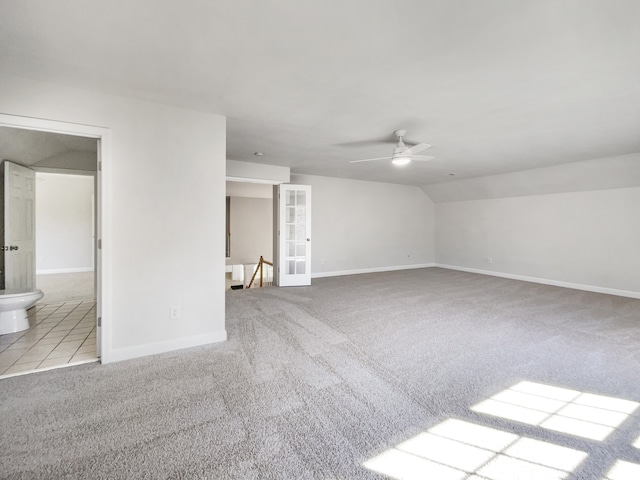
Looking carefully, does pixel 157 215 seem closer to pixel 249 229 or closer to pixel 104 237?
pixel 104 237

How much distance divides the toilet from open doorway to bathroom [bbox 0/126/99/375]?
101mm

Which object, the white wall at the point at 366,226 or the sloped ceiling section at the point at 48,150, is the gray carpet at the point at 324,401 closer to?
the sloped ceiling section at the point at 48,150

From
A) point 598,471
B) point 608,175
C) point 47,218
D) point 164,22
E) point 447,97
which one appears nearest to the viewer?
point 598,471

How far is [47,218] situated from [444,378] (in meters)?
9.23

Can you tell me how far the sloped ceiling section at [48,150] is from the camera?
3287 mm

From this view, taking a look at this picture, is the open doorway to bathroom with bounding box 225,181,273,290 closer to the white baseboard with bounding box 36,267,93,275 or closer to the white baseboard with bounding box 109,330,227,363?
the white baseboard with bounding box 36,267,93,275

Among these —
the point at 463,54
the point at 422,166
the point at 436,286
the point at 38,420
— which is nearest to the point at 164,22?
the point at 463,54

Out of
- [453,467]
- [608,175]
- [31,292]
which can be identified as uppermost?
[608,175]

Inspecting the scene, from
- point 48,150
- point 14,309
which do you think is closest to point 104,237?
point 14,309

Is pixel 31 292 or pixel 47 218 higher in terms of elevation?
pixel 47 218

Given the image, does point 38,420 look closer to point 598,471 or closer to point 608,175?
point 598,471

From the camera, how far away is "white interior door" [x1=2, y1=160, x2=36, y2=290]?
11.3 feet

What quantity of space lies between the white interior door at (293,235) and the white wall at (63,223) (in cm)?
536

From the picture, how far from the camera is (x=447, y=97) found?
2537 mm
